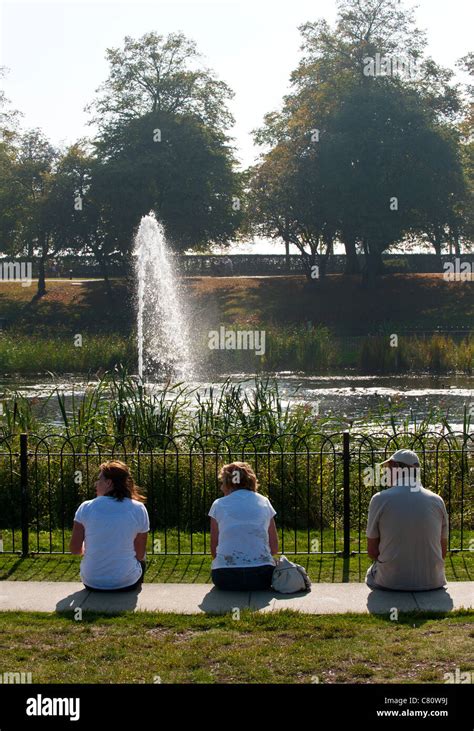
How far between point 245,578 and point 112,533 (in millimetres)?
1163

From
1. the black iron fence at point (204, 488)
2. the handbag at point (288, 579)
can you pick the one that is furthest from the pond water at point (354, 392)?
the handbag at point (288, 579)

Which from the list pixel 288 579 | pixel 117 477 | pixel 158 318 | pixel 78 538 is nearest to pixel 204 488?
pixel 78 538

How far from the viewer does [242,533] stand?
8953 mm

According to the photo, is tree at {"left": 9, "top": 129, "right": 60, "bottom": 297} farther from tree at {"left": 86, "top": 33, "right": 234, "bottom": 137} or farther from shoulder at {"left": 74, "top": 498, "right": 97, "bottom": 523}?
shoulder at {"left": 74, "top": 498, "right": 97, "bottom": 523}

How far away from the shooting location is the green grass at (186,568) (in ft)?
31.8

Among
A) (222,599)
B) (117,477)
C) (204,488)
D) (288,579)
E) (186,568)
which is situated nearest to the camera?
(222,599)

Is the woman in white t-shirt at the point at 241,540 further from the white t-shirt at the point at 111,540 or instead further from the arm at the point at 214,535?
the white t-shirt at the point at 111,540

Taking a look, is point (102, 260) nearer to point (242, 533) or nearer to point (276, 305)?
point (276, 305)

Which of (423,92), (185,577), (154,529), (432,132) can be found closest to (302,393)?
(154,529)

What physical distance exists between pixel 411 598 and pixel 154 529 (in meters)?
4.28

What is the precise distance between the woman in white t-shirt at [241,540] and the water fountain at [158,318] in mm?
18057

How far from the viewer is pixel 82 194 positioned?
184ft
